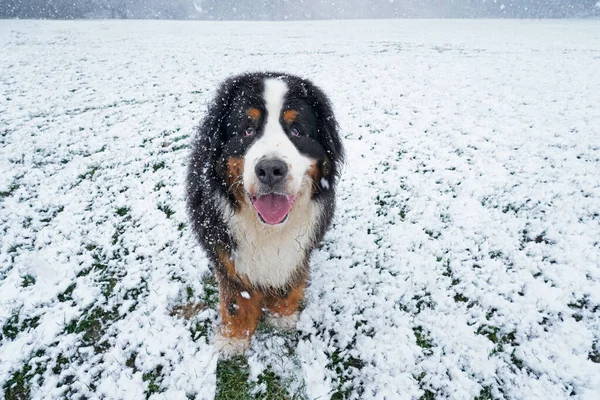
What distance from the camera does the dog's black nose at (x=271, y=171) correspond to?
1860 millimetres

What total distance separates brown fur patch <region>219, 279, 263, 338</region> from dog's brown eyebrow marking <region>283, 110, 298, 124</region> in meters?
1.38

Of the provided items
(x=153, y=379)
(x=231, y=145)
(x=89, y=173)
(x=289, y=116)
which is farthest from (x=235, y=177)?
(x=89, y=173)

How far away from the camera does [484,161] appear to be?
4.92 meters

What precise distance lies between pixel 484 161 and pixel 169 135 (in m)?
5.77

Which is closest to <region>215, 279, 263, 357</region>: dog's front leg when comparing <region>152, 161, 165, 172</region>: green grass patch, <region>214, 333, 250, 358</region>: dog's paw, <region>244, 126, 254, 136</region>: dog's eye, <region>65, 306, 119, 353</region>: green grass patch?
<region>214, 333, 250, 358</region>: dog's paw

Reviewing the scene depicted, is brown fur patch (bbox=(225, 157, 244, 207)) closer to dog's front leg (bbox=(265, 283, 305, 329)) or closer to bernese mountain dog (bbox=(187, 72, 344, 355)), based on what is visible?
bernese mountain dog (bbox=(187, 72, 344, 355))

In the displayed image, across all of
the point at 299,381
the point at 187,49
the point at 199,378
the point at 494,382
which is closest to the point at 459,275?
the point at 494,382

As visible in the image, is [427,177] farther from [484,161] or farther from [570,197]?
[570,197]

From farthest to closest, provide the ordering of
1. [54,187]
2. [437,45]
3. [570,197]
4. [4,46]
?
[437,45] < [4,46] < [54,187] < [570,197]

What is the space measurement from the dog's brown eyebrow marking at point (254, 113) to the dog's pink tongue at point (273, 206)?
554 millimetres

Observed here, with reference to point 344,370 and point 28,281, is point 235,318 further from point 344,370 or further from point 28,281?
point 28,281

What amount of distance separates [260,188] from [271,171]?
14 centimetres

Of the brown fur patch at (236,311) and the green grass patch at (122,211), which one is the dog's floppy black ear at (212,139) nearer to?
the brown fur patch at (236,311)

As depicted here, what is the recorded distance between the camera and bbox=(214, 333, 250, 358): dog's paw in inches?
99.3
